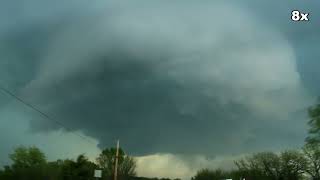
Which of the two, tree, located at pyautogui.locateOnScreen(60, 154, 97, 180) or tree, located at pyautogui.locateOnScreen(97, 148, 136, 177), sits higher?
tree, located at pyautogui.locateOnScreen(97, 148, 136, 177)

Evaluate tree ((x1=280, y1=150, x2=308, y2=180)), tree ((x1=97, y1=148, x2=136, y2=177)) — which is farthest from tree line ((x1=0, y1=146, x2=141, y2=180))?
tree ((x1=280, y1=150, x2=308, y2=180))

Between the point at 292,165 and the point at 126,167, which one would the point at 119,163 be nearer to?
the point at 126,167

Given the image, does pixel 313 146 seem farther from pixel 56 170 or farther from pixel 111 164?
pixel 111 164

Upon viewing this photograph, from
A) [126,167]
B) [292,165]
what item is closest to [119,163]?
[126,167]

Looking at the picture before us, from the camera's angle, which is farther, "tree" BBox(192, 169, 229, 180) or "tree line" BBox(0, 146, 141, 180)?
"tree" BBox(192, 169, 229, 180)

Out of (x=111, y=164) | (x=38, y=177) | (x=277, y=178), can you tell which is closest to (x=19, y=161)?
(x=111, y=164)

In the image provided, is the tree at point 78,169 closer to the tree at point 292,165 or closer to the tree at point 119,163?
the tree at point 119,163

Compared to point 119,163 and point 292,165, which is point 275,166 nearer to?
point 292,165

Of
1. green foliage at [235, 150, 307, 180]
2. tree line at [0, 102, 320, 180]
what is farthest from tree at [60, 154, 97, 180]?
green foliage at [235, 150, 307, 180]

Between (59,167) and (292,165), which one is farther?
(292,165)

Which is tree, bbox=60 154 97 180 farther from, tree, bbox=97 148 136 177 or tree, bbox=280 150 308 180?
tree, bbox=280 150 308 180

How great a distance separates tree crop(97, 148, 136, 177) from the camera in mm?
126688

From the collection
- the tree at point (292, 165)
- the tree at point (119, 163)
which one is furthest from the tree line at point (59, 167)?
the tree at point (292, 165)

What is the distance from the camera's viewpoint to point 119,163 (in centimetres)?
12850
